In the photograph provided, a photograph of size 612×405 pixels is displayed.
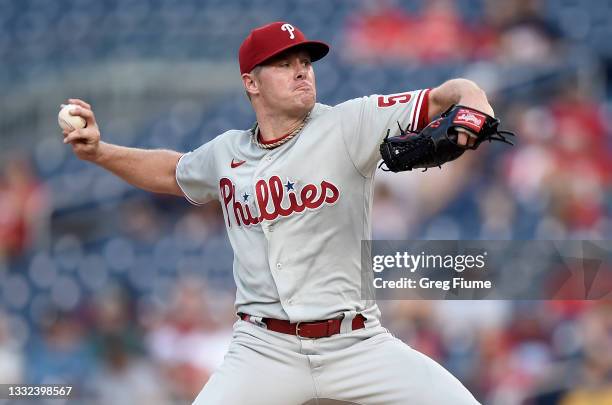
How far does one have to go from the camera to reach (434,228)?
646 cm

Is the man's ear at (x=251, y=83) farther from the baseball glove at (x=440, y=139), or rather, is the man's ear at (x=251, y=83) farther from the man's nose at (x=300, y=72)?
the baseball glove at (x=440, y=139)

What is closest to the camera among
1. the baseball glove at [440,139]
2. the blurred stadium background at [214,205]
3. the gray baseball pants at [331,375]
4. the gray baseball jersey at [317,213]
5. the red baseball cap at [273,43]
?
the baseball glove at [440,139]

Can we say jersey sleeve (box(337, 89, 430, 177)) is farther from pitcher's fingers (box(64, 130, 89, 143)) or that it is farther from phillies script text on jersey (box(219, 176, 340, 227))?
pitcher's fingers (box(64, 130, 89, 143))

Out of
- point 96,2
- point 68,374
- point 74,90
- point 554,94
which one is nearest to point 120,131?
point 74,90

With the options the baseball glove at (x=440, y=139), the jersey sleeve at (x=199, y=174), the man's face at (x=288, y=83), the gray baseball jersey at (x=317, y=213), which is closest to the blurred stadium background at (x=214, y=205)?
the jersey sleeve at (x=199, y=174)

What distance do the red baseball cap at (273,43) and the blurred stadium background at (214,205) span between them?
8.92 feet

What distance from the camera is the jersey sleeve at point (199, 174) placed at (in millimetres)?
3092

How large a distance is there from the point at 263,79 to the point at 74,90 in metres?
5.14

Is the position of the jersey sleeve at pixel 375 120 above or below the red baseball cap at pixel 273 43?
below

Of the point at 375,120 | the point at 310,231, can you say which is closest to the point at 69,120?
the point at 310,231

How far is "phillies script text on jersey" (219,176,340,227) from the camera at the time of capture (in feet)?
9.18

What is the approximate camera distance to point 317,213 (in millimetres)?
2793

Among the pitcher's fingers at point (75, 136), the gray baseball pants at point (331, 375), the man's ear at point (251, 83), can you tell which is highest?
the man's ear at point (251, 83)

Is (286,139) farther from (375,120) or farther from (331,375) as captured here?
(331,375)
